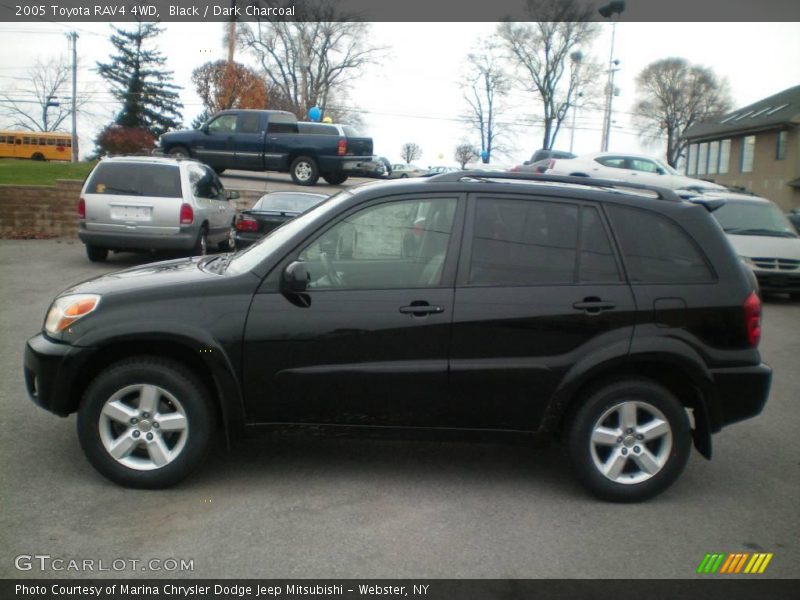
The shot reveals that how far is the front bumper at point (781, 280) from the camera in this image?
14.0 m

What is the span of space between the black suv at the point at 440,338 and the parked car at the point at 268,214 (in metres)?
8.92

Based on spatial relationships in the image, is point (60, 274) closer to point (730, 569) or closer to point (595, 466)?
point (595, 466)

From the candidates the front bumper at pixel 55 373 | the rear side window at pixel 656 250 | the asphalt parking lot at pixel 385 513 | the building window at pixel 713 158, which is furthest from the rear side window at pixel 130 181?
the building window at pixel 713 158

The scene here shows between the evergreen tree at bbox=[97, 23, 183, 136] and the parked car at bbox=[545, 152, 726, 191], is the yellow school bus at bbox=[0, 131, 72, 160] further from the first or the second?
the parked car at bbox=[545, 152, 726, 191]

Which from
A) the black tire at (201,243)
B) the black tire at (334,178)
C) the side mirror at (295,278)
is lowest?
the black tire at (201,243)

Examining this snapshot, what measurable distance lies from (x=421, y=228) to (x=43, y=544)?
2.63 metres

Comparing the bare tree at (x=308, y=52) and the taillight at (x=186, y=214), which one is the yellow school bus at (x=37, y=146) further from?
the taillight at (x=186, y=214)

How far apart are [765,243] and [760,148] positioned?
1266 inches

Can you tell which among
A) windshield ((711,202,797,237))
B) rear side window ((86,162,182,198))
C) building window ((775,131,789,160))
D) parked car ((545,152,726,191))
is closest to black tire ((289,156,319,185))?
parked car ((545,152,726,191))

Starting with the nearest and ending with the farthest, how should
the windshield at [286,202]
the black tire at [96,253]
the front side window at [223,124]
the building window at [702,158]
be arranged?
A: 1. the black tire at [96,253]
2. the windshield at [286,202]
3. the front side window at [223,124]
4. the building window at [702,158]

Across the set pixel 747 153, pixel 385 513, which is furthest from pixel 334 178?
pixel 747 153

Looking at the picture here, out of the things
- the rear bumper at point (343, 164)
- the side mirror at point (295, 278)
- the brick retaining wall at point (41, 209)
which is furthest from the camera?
the rear bumper at point (343, 164)

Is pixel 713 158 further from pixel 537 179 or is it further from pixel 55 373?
pixel 55 373

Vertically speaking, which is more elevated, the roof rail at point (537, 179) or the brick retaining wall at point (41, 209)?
the roof rail at point (537, 179)
